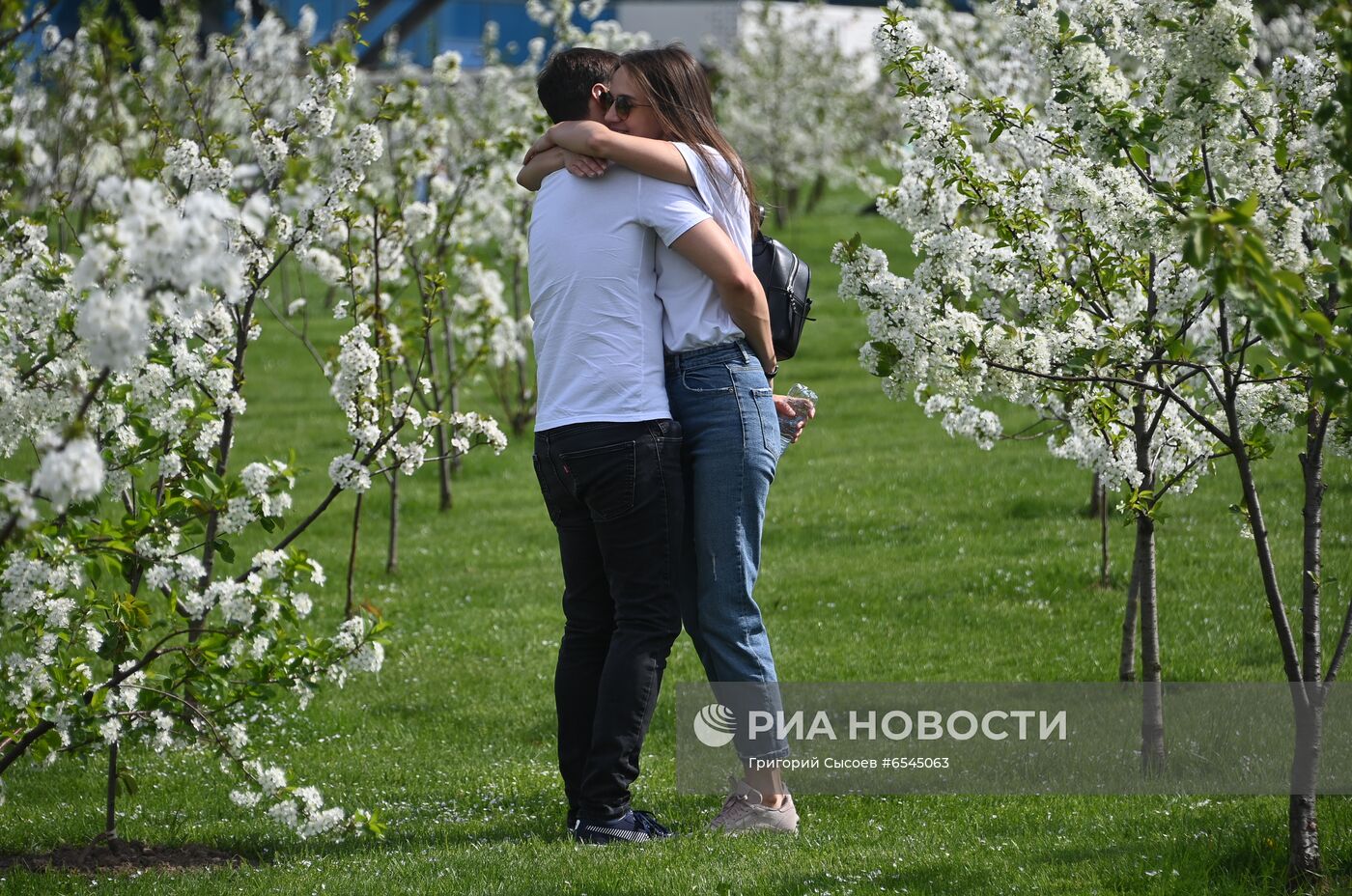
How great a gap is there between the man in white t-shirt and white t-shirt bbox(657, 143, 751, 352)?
4 centimetres

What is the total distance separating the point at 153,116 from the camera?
532 centimetres

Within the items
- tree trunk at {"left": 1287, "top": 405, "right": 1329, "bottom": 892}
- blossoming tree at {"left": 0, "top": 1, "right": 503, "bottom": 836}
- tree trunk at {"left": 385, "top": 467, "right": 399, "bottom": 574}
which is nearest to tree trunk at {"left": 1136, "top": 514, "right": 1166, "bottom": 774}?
tree trunk at {"left": 1287, "top": 405, "right": 1329, "bottom": 892}

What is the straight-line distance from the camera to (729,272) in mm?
3469

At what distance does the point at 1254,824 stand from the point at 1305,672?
1.79 feet

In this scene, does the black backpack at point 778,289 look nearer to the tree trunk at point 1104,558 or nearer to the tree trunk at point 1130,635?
the tree trunk at point 1130,635

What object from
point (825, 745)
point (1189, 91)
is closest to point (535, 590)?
point (825, 745)

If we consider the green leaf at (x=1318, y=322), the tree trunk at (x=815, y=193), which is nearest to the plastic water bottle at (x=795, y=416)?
the green leaf at (x=1318, y=322)

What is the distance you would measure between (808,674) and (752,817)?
2112 millimetres

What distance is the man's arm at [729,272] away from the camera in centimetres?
346

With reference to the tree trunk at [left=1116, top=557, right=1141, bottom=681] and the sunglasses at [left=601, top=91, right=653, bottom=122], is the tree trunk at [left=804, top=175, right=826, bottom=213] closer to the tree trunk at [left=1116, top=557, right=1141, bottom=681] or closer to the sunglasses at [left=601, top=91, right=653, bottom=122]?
the tree trunk at [left=1116, top=557, right=1141, bottom=681]

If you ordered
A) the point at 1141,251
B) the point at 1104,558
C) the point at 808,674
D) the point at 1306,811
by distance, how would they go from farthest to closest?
1. the point at 1104,558
2. the point at 808,674
3. the point at 1141,251
4. the point at 1306,811

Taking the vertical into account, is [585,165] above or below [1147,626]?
above
